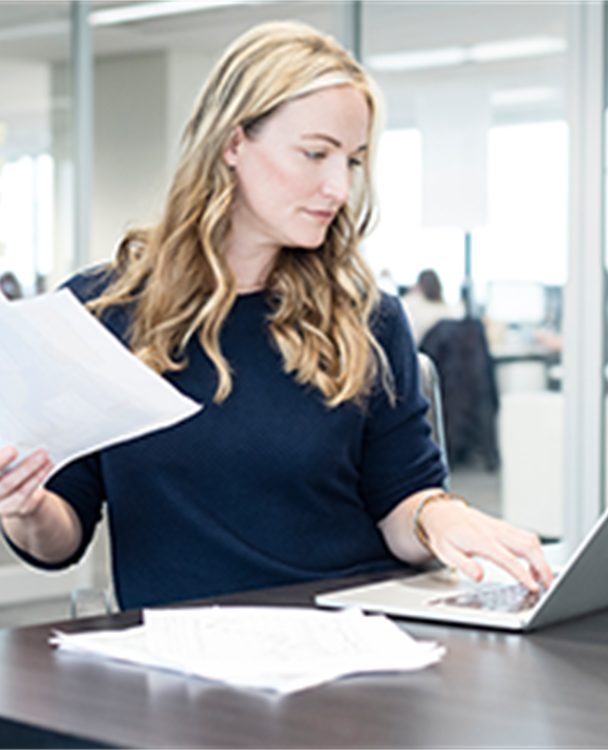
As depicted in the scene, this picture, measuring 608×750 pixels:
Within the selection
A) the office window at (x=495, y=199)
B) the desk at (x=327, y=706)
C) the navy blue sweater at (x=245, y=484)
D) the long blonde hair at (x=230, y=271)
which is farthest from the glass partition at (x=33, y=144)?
the desk at (x=327, y=706)

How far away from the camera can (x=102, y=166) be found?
4930 millimetres

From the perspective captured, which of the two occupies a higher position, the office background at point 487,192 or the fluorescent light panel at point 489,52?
the fluorescent light panel at point 489,52

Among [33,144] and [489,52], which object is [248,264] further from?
[489,52]

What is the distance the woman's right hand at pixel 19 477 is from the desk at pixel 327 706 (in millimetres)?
247

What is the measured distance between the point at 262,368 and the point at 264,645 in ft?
2.42

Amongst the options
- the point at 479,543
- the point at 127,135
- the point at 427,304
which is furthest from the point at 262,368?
the point at 127,135

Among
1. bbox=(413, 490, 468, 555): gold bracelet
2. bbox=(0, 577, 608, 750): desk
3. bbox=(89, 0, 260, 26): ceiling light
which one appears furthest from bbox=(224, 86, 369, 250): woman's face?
bbox=(89, 0, 260, 26): ceiling light

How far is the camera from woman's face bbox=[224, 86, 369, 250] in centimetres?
169

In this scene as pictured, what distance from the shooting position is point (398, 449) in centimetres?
173

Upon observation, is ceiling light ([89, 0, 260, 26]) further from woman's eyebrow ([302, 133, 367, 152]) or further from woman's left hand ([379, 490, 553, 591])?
woman's left hand ([379, 490, 553, 591])

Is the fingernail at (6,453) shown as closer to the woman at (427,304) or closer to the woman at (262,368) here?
the woman at (262,368)

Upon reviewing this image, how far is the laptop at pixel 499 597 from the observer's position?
1.12 metres

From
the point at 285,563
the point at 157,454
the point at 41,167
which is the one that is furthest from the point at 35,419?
the point at 41,167

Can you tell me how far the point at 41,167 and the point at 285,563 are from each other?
123 inches
